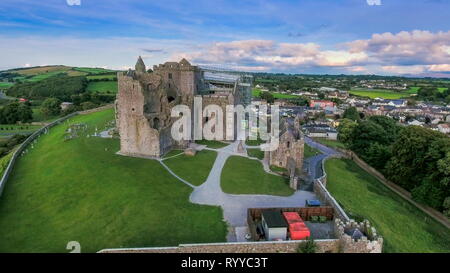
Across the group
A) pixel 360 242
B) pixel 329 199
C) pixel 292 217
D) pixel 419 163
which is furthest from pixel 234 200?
pixel 419 163

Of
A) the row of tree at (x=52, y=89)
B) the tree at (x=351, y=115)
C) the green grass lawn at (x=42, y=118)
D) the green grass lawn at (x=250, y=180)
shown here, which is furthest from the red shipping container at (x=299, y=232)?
the row of tree at (x=52, y=89)

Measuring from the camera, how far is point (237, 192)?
2662 centimetres

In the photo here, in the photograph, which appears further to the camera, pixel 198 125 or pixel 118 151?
pixel 198 125

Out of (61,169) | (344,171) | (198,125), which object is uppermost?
(198,125)

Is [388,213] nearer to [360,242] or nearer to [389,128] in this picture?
[360,242]

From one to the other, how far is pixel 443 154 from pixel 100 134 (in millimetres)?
45308

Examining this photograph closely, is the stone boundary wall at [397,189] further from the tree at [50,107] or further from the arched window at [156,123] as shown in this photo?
the tree at [50,107]

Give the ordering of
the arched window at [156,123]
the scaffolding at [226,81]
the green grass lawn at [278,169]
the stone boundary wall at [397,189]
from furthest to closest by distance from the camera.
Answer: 1. the scaffolding at [226,81]
2. the arched window at [156,123]
3. the green grass lawn at [278,169]
4. the stone boundary wall at [397,189]

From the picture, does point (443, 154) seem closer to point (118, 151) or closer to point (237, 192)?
point (237, 192)

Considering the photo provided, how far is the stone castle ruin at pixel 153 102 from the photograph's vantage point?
3459cm

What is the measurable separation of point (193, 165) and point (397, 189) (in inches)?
1054

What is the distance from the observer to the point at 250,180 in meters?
29.4

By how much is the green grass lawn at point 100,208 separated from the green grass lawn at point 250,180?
14.1 ft

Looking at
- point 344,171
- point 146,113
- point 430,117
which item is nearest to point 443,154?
point 344,171
